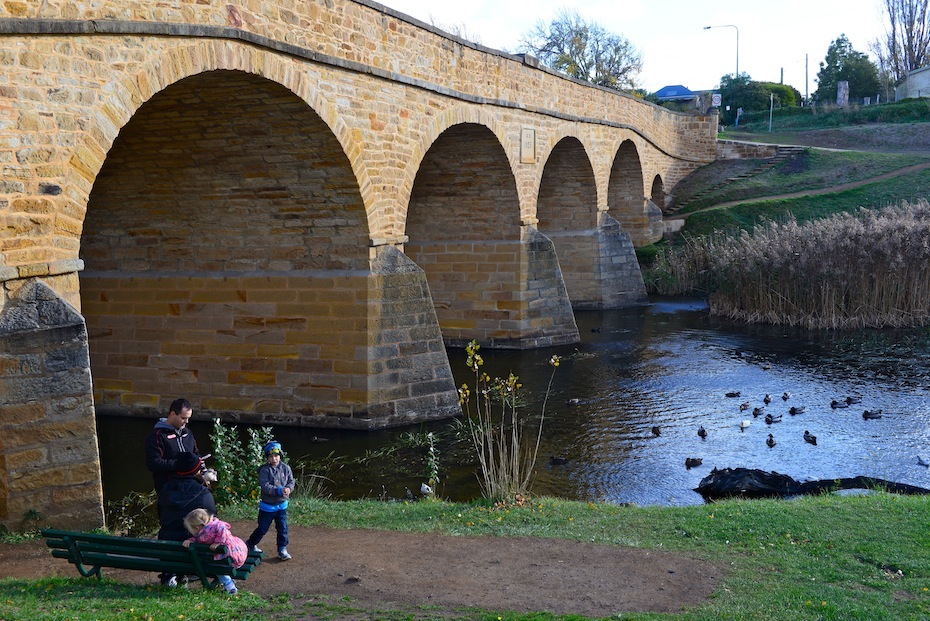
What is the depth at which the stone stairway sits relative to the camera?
31.8 m

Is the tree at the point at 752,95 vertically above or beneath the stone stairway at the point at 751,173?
above

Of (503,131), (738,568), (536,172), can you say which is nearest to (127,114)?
(738,568)

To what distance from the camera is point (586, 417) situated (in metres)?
11.8

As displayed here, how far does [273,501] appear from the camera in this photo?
5844 millimetres

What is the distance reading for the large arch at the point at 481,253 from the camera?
1608 centimetres

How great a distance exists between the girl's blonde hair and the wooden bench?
110 mm

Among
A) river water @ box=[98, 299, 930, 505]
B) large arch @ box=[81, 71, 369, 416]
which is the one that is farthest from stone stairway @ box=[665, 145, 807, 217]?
large arch @ box=[81, 71, 369, 416]

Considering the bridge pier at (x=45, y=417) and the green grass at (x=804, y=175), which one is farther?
the green grass at (x=804, y=175)

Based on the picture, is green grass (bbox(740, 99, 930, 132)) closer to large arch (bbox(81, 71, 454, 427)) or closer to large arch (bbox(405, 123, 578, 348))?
large arch (bbox(405, 123, 578, 348))

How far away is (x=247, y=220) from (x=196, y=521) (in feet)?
22.3

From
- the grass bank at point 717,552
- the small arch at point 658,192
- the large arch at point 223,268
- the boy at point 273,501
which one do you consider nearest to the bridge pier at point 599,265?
the small arch at point 658,192

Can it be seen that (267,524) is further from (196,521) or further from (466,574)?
(466,574)

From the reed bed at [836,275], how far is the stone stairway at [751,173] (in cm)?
1258

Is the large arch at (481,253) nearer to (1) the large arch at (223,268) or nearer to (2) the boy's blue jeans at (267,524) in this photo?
(1) the large arch at (223,268)
